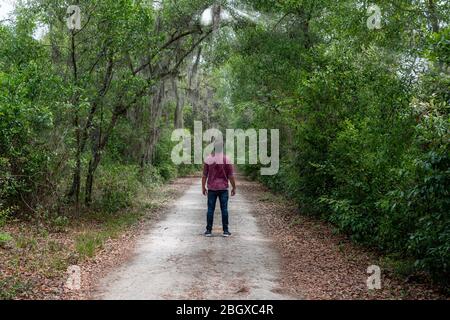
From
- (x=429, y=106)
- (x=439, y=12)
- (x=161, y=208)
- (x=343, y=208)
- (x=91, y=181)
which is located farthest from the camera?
(x=161, y=208)

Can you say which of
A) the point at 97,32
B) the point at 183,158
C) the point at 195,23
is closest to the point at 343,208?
the point at 97,32

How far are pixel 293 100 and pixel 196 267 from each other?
7.09 metres

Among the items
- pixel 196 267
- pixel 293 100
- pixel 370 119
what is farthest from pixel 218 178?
pixel 293 100

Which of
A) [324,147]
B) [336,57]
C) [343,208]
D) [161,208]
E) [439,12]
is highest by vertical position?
[439,12]

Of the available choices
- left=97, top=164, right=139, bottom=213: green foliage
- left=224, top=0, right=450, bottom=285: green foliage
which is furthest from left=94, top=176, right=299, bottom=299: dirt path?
left=97, top=164, right=139, bottom=213: green foliage

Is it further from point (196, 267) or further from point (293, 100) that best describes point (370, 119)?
point (196, 267)

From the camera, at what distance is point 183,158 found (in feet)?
128

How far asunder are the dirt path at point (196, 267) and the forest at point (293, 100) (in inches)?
83.8

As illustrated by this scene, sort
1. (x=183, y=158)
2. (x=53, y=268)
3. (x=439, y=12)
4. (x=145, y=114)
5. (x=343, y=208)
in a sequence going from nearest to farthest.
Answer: (x=53, y=268), (x=343, y=208), (x=439, y=12), (x=145, y=114), (x=183, y=158)

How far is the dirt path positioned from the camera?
21.4ft

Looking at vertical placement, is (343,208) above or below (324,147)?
below

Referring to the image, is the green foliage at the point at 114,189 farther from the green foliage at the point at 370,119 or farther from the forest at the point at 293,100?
the green foliage at the point at 370,119

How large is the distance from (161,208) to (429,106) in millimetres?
11687
